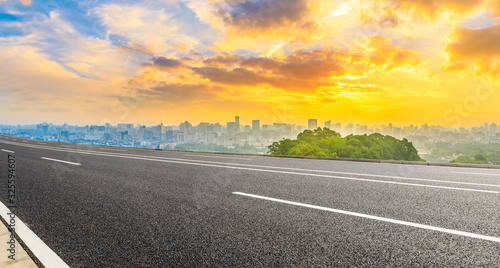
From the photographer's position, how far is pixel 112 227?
3994 mm

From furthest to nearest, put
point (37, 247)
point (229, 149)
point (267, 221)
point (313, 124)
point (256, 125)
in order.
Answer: point (313, 124) → point (256, 125) → point (229, 149) → point (267, 221) → point (37, 247)

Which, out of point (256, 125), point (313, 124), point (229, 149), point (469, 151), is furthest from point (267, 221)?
point (469, 151)

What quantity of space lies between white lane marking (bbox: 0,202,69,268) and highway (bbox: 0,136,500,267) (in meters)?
0.07

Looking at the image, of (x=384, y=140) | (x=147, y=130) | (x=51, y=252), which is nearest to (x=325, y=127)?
(x=384, y=140)

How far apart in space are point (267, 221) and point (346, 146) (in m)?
42.2

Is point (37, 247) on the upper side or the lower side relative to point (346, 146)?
lower

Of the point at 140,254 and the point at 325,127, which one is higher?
the point at 325,127

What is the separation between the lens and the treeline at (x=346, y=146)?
41.5 m

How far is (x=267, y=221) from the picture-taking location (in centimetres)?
411

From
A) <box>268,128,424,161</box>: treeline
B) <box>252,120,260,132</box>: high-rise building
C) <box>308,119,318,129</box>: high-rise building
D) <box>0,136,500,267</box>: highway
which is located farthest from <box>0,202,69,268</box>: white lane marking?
<box>308,119,318,129</box>: high-rise building

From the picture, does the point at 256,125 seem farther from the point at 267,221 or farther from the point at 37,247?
the point at 37,247

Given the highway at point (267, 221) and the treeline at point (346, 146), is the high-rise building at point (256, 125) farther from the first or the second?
the highway at point (267, 221)

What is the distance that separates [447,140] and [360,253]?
51.4 metres

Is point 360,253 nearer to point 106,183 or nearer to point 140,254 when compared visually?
point 140,254
